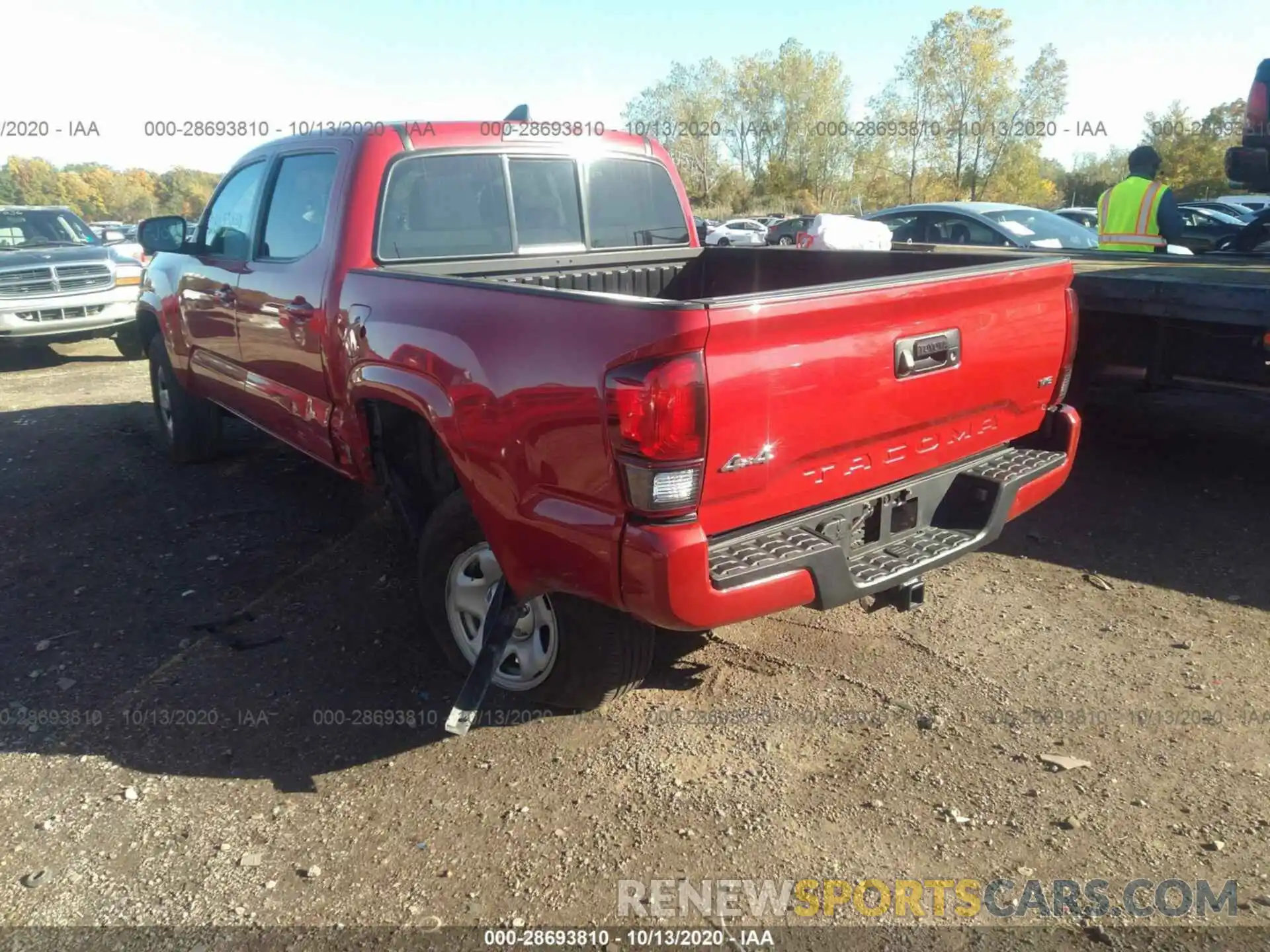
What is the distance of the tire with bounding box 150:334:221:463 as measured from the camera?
6.13m

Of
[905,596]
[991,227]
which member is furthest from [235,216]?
[991,227]

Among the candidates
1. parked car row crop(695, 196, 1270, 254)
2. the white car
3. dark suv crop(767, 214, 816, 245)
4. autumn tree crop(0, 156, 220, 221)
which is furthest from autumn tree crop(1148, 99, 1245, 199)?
autumn tree crop(0, 156, 220, 221)

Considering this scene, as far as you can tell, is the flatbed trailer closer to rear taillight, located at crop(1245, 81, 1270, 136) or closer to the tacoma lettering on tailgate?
the tacoma lettering on tailgate

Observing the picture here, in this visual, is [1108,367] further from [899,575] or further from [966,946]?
[966,946]

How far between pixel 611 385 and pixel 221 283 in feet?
11.0

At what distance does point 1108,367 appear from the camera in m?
5.41

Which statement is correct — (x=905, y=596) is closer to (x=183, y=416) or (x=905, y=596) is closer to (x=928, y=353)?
(x=928, y=353)

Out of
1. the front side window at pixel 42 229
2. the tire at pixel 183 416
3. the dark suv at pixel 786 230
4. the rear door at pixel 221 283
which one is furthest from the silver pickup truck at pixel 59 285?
the dark suv at pixel 786 230

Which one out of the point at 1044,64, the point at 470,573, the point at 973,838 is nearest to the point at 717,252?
the point at 470,573

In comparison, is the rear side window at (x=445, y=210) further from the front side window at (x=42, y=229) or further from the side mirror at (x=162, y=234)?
the front side window at (x=42, y=229)

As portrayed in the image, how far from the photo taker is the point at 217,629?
13.2ft

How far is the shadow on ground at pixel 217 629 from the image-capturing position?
10.6 ft

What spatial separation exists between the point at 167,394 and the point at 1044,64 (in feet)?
152

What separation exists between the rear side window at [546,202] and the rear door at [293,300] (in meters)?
0.77
